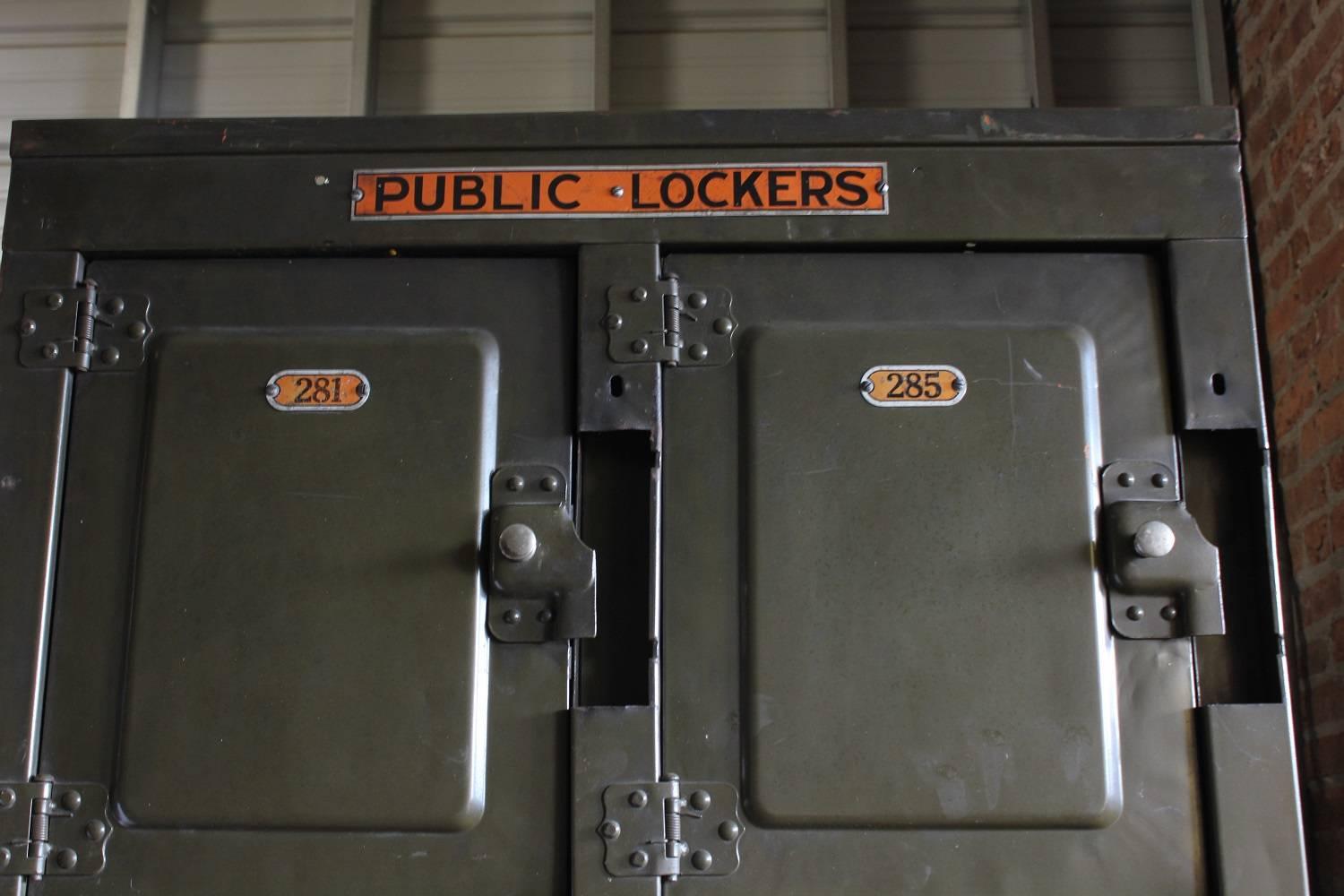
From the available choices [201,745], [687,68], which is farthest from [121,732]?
[687,68]

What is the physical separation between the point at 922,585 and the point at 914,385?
28 cm

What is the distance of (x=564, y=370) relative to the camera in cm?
169

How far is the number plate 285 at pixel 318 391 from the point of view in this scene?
65.7 inches

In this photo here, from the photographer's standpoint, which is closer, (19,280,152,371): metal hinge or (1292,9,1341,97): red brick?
(19,280,152,371): metal hinge

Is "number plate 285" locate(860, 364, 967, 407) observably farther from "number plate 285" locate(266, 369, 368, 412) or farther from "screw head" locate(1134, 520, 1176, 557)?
"number plate 285" locate(266, 369, 368, 412)

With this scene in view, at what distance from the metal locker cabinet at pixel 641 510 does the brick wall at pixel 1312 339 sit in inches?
32.0

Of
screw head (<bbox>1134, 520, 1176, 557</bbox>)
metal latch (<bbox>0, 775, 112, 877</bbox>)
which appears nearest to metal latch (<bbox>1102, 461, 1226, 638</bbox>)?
screw head (<bbox>1134, 520, 1176, 557</bbox>)

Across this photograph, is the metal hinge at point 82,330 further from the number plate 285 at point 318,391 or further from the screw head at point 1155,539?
the screw head at point 1155,539

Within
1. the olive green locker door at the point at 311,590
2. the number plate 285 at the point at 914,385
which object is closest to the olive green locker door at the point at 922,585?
the number plate 285 at the point at 914,385

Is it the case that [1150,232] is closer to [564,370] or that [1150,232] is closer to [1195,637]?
[1195,637]

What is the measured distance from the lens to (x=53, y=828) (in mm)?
1588

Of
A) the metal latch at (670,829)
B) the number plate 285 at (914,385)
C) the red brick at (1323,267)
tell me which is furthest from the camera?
the red brick at (1323,267)

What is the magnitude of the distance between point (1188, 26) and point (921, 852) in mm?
2630

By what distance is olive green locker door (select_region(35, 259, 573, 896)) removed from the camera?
155cm
